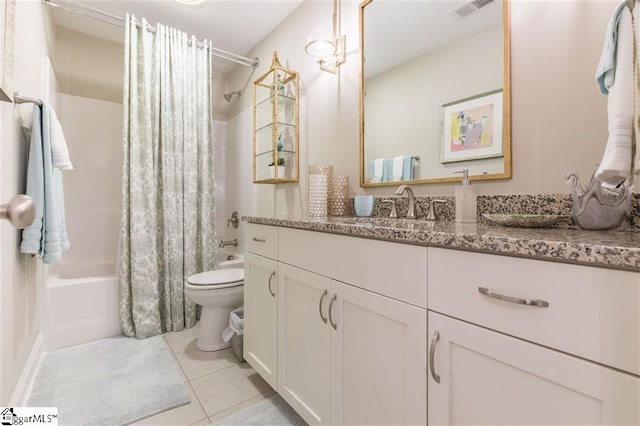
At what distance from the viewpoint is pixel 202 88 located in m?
2.47

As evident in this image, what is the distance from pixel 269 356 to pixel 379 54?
5.51 feet

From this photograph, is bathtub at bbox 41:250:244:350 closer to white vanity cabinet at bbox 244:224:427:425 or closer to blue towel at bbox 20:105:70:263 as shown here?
blue towel at bbox 20:105:70:263

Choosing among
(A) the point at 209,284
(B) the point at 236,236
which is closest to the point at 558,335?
(A) the point at 209,284

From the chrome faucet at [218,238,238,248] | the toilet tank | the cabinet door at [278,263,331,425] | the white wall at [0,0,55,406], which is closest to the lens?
the cabinet door at [278,263,331,425]

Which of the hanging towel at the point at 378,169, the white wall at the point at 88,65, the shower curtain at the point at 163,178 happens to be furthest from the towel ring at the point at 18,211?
the white wall at the point at 88,65

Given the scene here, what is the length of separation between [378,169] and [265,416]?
1339mm

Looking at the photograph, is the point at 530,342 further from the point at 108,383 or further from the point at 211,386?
the point at 108,383

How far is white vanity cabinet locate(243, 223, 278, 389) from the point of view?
135cm

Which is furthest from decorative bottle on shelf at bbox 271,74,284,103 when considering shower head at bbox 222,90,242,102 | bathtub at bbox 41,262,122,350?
bathtub at bbox 41,262,122,350

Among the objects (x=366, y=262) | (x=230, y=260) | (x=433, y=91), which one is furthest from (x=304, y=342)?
(x=230, y=260)

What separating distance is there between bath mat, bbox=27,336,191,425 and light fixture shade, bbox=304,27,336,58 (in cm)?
206

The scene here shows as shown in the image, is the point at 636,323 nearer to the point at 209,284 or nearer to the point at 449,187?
the point at 449,187

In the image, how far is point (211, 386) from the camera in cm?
156

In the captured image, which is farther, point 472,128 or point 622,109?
point 472,128
